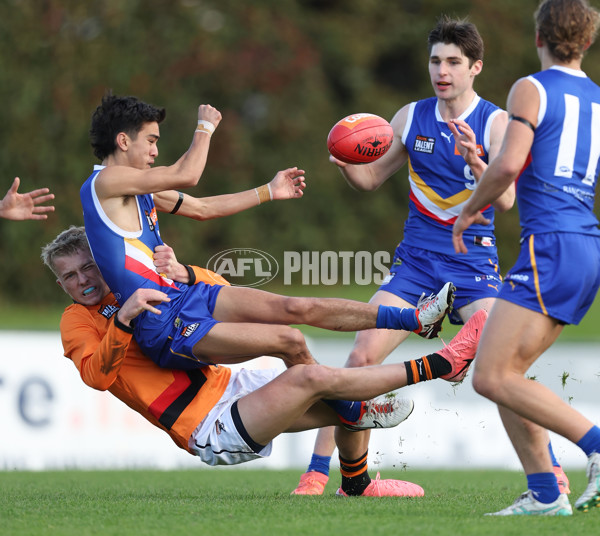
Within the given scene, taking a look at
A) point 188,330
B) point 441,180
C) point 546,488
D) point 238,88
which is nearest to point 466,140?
point 441,180

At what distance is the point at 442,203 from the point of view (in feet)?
22.2

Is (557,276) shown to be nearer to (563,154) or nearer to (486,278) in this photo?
(563,154)

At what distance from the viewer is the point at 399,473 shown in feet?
29.8

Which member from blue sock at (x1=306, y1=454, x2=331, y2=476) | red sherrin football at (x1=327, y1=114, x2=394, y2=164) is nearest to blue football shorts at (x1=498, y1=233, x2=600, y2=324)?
red sherrin football at (x1=327, y1=114, x2=394, y2=164)

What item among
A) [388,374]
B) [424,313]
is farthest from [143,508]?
[424,313]

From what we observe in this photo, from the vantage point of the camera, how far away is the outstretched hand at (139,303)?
5699mm

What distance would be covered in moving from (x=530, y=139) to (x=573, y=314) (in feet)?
2.83

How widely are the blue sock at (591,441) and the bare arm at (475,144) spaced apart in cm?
142

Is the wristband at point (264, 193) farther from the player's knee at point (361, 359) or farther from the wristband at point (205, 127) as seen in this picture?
the player's knee at point (361, 359)

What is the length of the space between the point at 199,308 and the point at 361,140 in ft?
5.39

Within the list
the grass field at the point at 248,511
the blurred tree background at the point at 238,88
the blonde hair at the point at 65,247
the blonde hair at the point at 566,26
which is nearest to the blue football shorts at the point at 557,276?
the blonde hair at the point at 566,26

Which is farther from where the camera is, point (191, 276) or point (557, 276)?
point (191, 276)

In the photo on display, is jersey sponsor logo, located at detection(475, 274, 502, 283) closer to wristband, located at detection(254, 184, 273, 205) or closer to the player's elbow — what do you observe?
the player's elbow

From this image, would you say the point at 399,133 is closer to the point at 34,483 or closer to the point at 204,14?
the point at 34,483
